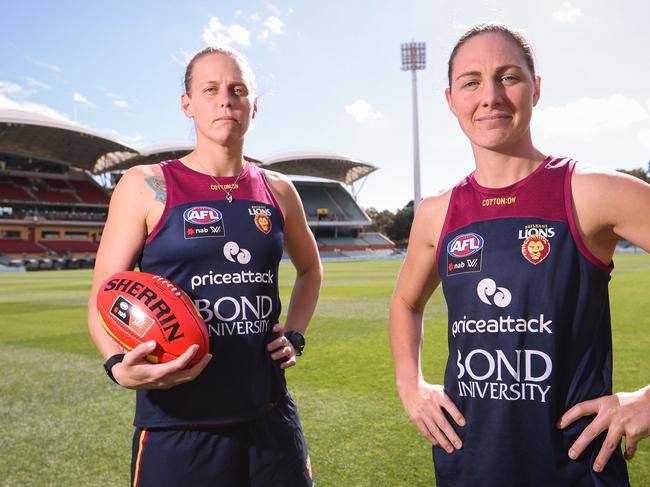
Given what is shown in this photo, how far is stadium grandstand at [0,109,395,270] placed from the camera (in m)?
45.7

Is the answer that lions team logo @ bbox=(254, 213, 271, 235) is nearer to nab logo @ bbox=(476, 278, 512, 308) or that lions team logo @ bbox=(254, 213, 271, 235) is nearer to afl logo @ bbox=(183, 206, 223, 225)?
afl logo @ bbox=(183, 206, 223, 225)

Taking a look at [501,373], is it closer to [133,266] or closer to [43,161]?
[133,266]

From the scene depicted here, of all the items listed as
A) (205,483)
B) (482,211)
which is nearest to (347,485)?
(205,483)

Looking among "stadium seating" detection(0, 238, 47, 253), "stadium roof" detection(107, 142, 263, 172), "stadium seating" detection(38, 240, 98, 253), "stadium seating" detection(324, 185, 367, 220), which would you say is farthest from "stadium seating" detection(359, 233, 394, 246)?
"stadium seating" detection(0, 238, 47, 253)

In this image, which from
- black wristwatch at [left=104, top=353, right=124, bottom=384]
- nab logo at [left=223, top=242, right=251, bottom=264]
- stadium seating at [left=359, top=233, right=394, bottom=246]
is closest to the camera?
black wristwatch at [left=104, top=353, right=124, bottom=384]

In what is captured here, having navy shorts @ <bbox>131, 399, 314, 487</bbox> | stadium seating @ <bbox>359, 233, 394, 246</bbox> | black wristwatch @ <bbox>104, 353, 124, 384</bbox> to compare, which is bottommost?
stadium seating @ <bbox>359, 233, 394, 246</bbox>

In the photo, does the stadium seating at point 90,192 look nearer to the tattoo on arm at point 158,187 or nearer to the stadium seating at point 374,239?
the stadium seating at point 374,239

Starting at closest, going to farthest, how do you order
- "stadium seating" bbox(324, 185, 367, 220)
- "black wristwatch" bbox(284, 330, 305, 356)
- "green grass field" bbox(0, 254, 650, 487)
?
"black wristwatch" bbox(284, 330, 305, 356) < "green grass field" bbox(0, 254, 650, 487) < "stadium seating" bbox(324, 185, 367, 220)

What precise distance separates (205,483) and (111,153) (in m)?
58.0

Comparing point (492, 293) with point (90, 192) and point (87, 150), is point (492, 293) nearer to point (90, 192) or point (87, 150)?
point (87, 150)

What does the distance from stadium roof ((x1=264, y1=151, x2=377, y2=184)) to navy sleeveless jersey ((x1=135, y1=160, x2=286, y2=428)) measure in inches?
2394

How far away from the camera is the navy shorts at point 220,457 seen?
190 cm

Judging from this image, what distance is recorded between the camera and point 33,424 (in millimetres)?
4586

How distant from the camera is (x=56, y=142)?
1950 inches
